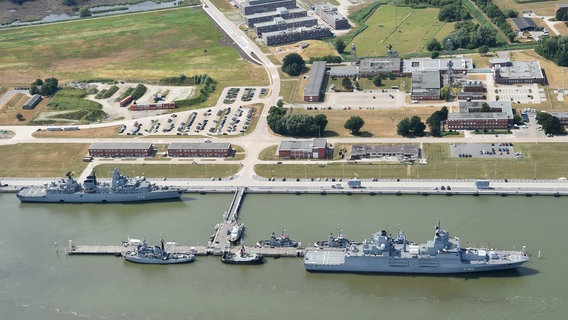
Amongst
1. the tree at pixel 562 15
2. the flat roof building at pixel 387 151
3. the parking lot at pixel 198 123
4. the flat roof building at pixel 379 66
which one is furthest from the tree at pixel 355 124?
the tree at pixel 562 15

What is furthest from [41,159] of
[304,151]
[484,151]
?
[484,151]

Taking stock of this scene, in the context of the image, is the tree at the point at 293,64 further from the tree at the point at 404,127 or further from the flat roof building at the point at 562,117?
the flat roof building at the point at 562,117

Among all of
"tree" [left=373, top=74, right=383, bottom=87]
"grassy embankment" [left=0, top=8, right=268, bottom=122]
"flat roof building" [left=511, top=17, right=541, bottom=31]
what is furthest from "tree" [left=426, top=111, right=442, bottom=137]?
"flat roof building" [left=511, top=17, right=541, bottom=31]

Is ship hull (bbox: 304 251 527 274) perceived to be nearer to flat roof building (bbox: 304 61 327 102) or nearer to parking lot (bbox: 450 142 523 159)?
parking lot (bbox: 450 142 523 159)

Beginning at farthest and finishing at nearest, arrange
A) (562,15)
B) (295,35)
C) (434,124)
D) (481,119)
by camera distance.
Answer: (295,35), (562,15), (481,119), (434,124)

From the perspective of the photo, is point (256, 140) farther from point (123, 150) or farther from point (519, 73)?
point (519, 73)

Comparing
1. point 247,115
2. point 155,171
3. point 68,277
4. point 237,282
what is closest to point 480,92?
point 247,115

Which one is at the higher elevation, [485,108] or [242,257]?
[485,108]
